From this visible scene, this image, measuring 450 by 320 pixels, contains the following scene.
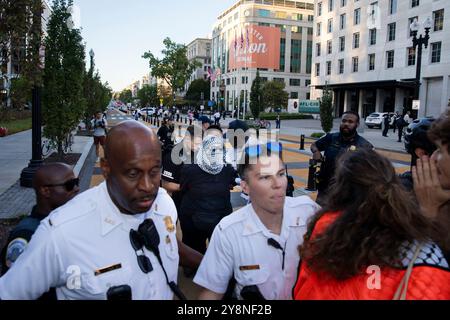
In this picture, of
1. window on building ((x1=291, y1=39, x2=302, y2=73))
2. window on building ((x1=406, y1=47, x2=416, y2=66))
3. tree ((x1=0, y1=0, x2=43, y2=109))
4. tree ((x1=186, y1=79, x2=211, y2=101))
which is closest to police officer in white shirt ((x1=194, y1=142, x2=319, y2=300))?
tree ((x1=0, y1=0, x2=43, y2=109))

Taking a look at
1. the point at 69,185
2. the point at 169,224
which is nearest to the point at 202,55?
the point at 69,185

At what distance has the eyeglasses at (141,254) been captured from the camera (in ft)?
6.53

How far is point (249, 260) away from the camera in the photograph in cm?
247

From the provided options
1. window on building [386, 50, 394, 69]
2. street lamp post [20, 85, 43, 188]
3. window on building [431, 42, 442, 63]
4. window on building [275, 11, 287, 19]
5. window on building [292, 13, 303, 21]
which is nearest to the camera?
street lamp post [20, 85, 43, 188]

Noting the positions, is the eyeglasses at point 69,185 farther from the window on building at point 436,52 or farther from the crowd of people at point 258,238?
the window on building at point 436,52

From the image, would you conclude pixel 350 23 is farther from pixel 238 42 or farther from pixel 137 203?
pixel 137 203

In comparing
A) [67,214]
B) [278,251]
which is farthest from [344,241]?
[67,214]

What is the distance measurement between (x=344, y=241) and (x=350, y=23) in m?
60.8

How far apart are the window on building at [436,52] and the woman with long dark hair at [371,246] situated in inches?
1840

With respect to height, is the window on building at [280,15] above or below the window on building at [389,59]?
above

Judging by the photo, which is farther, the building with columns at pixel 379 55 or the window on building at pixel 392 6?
the window on building at pixel 392 6

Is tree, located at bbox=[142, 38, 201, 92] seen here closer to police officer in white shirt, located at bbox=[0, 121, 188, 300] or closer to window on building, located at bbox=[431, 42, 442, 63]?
window on building, located at bbox=[431, 42, 442, 63]

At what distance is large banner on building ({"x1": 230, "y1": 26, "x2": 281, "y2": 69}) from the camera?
40656mm

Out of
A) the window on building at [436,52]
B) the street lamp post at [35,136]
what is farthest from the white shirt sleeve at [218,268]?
the window on building at [436,52]
